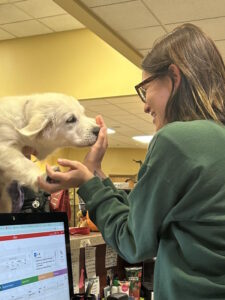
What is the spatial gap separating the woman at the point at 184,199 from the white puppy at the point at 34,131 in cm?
28

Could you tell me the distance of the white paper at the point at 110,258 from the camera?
181cm

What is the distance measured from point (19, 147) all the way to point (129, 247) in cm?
42

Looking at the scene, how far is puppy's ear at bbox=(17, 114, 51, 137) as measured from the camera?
3.47 ft

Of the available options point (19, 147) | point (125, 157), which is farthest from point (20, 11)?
point (125, 157)

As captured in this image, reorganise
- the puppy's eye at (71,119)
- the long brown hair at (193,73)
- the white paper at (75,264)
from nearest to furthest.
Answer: the long brown hair at (193,73), the puppy's eye at (71,119), the white paper at (75,264)

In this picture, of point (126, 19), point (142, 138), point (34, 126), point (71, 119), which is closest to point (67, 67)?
point (126, 19)

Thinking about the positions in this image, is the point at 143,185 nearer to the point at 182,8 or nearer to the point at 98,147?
the point at 98,147

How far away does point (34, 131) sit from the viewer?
1061mm

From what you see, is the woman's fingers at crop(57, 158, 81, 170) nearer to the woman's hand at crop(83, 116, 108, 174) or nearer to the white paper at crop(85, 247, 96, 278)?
the woman's hand at crop(83, 116, 108, 174)

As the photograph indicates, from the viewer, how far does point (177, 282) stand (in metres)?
0.77

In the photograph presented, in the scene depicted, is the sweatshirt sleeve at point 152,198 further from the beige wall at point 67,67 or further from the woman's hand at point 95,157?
the beige wall at point 67,67

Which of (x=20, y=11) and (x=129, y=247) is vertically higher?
(x=20, y=11)

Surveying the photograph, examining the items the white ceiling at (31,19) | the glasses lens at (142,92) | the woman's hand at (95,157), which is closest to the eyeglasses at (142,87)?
the glasses lens at (142,92)

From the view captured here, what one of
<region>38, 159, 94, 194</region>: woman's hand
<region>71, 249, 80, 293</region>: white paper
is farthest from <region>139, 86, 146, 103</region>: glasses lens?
<region>71, 249, 80, 293</region>: white paper
